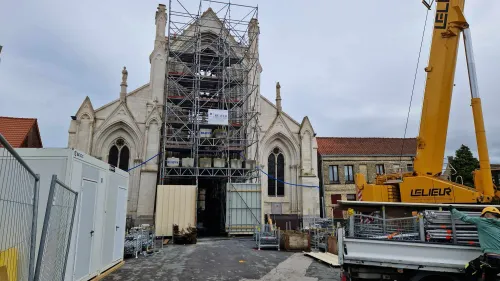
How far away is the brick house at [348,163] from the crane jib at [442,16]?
65.6 ft

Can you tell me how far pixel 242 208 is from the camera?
21.3 meters

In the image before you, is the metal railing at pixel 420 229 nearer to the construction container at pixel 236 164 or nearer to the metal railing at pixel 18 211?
the metal railing at pixel 18 211

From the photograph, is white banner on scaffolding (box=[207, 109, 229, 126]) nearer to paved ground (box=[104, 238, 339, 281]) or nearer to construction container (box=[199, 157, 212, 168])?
construction container (box=[199, 157, 212, 168])

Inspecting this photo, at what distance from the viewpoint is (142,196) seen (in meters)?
22.4

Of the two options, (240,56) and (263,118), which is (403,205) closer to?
(263,118)

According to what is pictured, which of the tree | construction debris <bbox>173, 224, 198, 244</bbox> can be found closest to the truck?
construction debris <bbox>173, 224, 198, 244</bbox>

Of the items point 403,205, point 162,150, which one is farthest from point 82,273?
point 162,150

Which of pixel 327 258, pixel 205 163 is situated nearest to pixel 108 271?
pixel 327 258

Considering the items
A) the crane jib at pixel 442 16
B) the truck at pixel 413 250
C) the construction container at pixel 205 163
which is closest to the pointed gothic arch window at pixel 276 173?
the construction container at pixel 205 163

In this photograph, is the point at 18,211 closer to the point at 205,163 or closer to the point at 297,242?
the point at 297,242

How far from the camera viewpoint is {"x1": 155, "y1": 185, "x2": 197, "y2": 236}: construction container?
65.1 ft

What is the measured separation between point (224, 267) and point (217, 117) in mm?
13874

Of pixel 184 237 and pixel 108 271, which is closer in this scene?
pixel 108 271

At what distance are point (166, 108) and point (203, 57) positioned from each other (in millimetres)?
5898
